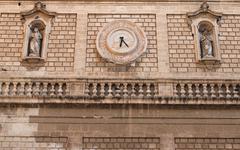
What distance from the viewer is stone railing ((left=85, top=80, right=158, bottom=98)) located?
426 inches

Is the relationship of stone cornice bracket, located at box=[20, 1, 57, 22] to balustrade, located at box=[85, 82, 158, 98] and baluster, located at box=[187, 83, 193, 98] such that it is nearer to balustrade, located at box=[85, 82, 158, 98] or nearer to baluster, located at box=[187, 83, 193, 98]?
balustrade, located at box=[85, 82, 158, 98]

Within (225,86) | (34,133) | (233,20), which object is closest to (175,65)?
(225,86)

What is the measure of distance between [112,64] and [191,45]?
83.8 inches

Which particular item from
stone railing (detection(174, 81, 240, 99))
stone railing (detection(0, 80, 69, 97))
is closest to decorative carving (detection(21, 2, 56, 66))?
stone railing (detection(0, 80, 69, 97))

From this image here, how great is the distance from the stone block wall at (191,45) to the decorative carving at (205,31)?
0.45 ft

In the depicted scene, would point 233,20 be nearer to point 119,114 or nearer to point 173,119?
point 173,119

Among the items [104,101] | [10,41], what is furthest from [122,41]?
[10,41]

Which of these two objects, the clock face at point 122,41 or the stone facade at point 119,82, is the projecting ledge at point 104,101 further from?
the clock face at point 122,41

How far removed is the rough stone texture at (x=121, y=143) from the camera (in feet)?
34.1

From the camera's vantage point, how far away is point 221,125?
1059 cm

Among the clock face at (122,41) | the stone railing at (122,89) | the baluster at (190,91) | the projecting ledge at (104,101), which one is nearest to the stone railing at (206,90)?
the baluster at (190,91)

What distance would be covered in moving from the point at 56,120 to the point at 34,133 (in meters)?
0.59

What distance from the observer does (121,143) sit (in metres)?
10.4

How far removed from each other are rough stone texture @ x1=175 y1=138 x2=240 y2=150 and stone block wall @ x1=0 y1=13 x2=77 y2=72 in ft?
10.8
